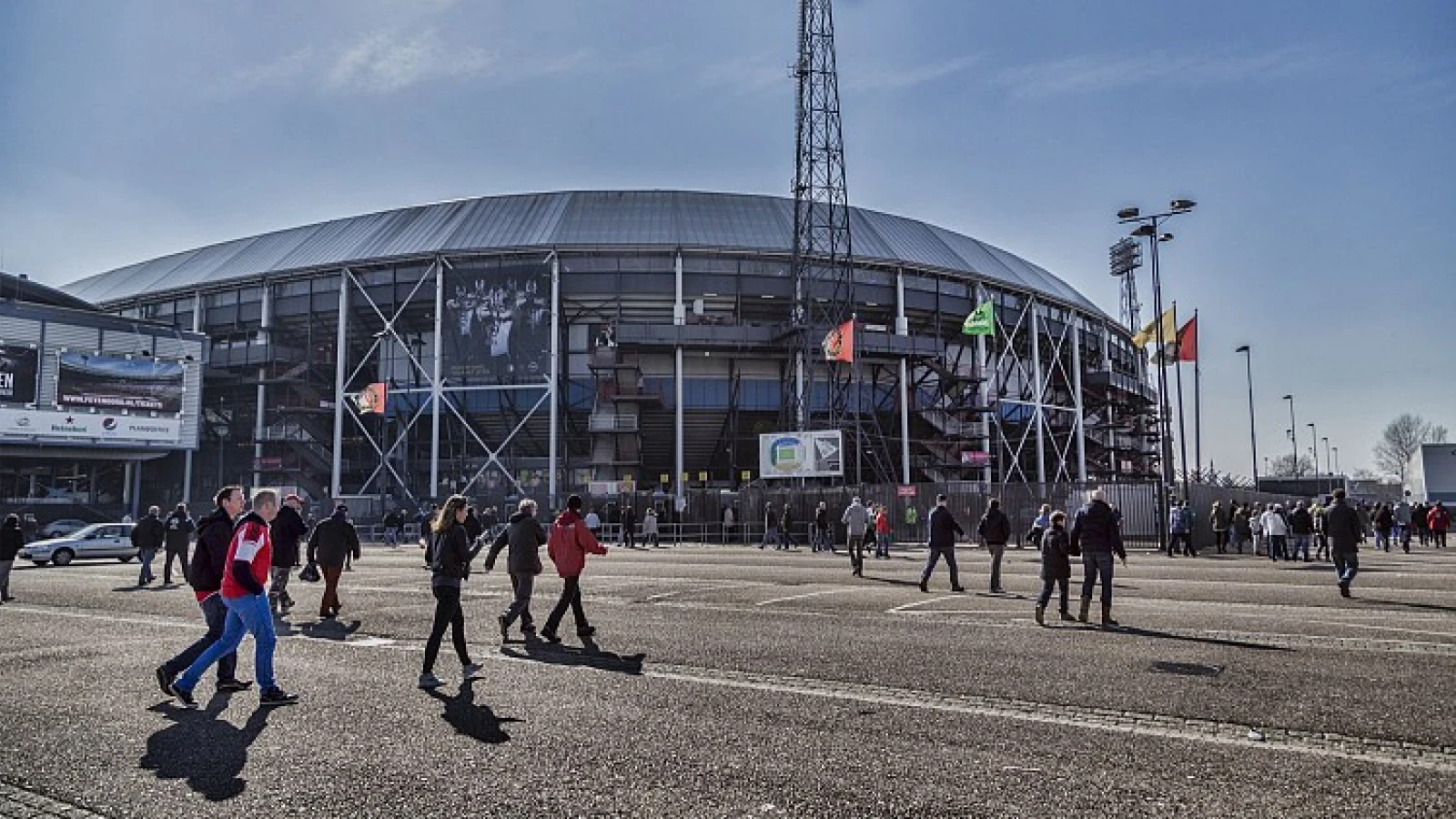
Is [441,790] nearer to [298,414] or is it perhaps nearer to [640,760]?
[640,760]

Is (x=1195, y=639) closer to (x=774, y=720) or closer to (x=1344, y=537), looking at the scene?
(x=774, y=720)

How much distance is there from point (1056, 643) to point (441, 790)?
22.3 ft

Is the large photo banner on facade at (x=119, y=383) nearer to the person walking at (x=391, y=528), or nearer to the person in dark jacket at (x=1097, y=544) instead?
the person walking at (x=391, y=528)

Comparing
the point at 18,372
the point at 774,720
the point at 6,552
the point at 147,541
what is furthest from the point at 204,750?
the point at 18,372

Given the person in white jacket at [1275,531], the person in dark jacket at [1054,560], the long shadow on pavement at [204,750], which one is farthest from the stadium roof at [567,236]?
the long shadow on pavement at [204,750]

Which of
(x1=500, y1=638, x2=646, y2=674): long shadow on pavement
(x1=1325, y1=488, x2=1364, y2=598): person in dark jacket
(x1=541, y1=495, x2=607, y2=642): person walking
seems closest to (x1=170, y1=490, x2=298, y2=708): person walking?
(x1=500, y1=638, x2=646, y2=674): long shadow on pavement

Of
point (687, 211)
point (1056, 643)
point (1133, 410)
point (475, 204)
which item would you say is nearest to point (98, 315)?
point (475, 204)

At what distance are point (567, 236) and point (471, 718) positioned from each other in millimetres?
49738

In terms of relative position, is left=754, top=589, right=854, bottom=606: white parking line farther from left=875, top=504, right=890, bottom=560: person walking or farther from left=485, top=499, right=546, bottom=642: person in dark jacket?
left=875, top=504, right=890, bottom=560: person walking

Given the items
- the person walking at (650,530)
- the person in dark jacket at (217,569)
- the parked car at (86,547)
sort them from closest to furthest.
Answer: the person in dark jacket at (217,569), the parked car at (86,547), the person walking at (650,530)

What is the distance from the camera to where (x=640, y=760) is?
560 cm

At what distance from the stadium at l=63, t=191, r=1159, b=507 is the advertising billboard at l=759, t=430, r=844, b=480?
7.60m

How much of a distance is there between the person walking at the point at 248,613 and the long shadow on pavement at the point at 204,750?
8.1 inches

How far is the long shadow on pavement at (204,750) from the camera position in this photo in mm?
5312
